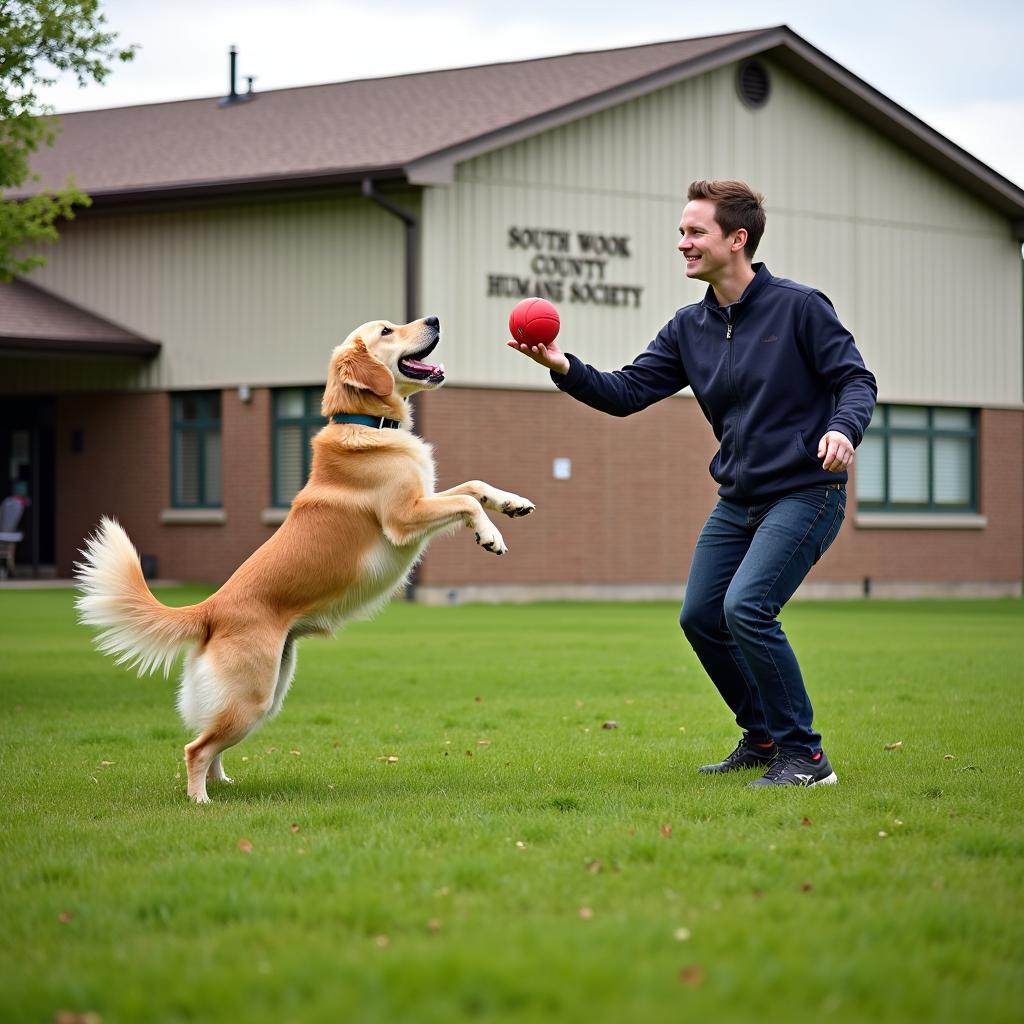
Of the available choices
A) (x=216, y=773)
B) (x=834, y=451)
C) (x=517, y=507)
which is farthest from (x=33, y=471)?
(x=834, y=451)

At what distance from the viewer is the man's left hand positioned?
6141mm

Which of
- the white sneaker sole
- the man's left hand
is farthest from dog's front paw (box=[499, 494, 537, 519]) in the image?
the white sneaker sole

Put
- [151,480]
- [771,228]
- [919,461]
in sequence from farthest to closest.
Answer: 1. [919,461]
2. [771,228]
3. [151,480]

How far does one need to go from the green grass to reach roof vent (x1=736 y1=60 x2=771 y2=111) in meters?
17.8

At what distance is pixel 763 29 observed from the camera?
2592 centimetres

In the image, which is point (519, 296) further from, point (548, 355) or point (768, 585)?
point (768, 585)

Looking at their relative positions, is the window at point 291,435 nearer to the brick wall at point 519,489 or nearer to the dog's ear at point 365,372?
the brick wall at point 519,489

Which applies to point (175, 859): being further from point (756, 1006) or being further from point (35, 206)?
point (35, 206)

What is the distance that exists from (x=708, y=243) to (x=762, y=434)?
891 millimetres

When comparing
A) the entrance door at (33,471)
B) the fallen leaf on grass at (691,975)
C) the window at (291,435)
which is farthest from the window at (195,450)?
the fallen leaf on grass at (691,975)

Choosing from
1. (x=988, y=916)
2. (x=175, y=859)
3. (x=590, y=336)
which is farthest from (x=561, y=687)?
(x=590, y=336)

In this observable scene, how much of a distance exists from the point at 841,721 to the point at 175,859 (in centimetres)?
528

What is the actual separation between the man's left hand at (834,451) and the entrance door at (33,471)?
2397 centimetres

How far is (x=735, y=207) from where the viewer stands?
6.91m
